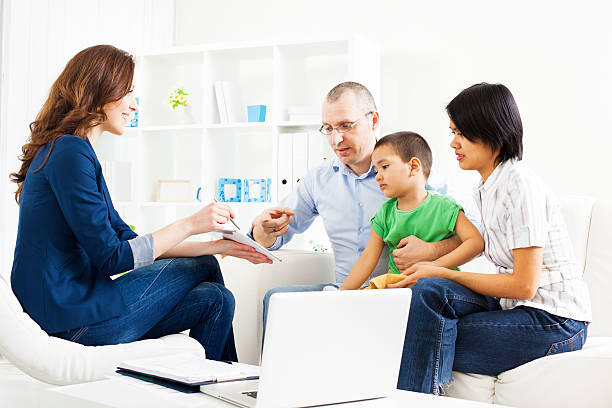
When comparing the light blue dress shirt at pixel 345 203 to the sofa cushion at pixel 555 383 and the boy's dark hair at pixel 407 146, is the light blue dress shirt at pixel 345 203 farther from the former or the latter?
the sofa cushion at pixel 555 383

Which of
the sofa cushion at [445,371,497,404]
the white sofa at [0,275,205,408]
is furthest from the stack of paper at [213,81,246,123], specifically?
the sofa cushion at [445,371,497,404]

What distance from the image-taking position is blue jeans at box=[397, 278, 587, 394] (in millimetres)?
1635

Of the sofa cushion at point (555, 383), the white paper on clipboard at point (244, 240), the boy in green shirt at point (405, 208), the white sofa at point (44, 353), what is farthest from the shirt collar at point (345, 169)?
the white sofa at point (44, 353)

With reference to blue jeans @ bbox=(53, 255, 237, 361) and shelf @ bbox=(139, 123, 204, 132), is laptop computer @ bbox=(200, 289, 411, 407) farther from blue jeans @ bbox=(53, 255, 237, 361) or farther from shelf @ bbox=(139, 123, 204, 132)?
shelf @ bbox=(139, 123, 204, 132)

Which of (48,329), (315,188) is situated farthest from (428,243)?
(48,329)

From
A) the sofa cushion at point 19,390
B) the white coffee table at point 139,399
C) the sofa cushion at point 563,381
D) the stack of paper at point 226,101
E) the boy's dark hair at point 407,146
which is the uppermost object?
the stack of paper at point 226,101

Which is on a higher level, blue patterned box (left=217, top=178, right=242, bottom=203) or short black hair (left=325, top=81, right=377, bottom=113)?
short black hair (left=325, top=81, right=377, bottom=113)

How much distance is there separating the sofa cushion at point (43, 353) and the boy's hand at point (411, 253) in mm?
843

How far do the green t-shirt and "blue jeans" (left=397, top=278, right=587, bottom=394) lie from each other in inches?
12.0

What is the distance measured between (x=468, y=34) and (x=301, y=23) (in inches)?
39.5

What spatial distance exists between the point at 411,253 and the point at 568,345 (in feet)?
1.63

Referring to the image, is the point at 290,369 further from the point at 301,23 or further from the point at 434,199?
the point at 301,23

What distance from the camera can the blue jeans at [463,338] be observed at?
1635mm

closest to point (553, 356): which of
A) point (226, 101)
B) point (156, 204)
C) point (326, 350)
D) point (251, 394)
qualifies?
point (326, 350)
